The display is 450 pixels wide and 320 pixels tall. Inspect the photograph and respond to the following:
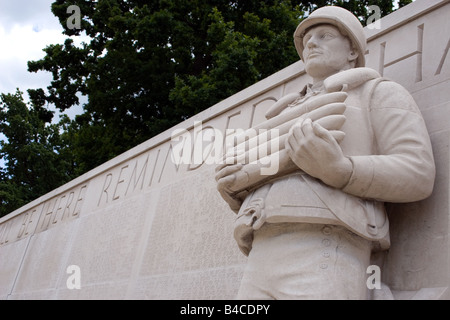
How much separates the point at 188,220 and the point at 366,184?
3.13 meters

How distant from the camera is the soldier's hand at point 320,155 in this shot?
3.13 meters

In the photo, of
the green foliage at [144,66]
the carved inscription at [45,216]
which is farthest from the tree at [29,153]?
the carved inscription at [45,216]

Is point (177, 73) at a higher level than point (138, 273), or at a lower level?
higher

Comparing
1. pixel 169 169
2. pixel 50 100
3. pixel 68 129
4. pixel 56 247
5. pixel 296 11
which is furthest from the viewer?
pixel 68 129

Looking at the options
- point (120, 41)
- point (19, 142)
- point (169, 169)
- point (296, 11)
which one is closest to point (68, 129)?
point (19, 142)

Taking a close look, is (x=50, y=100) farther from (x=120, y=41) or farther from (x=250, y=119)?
(x=250, y=119)

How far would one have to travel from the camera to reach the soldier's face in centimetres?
406

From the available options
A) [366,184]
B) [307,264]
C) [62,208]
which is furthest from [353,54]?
[62,208]

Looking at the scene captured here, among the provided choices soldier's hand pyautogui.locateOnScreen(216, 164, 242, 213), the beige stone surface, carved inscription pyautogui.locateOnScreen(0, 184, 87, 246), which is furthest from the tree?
soldier's hand pyautogui.locateOnScreen(216, 164, 242, 213)

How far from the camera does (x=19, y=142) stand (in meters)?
19.3

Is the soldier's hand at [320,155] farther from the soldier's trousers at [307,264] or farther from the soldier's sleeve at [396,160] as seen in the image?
the soldier's trousers at [307,264]
